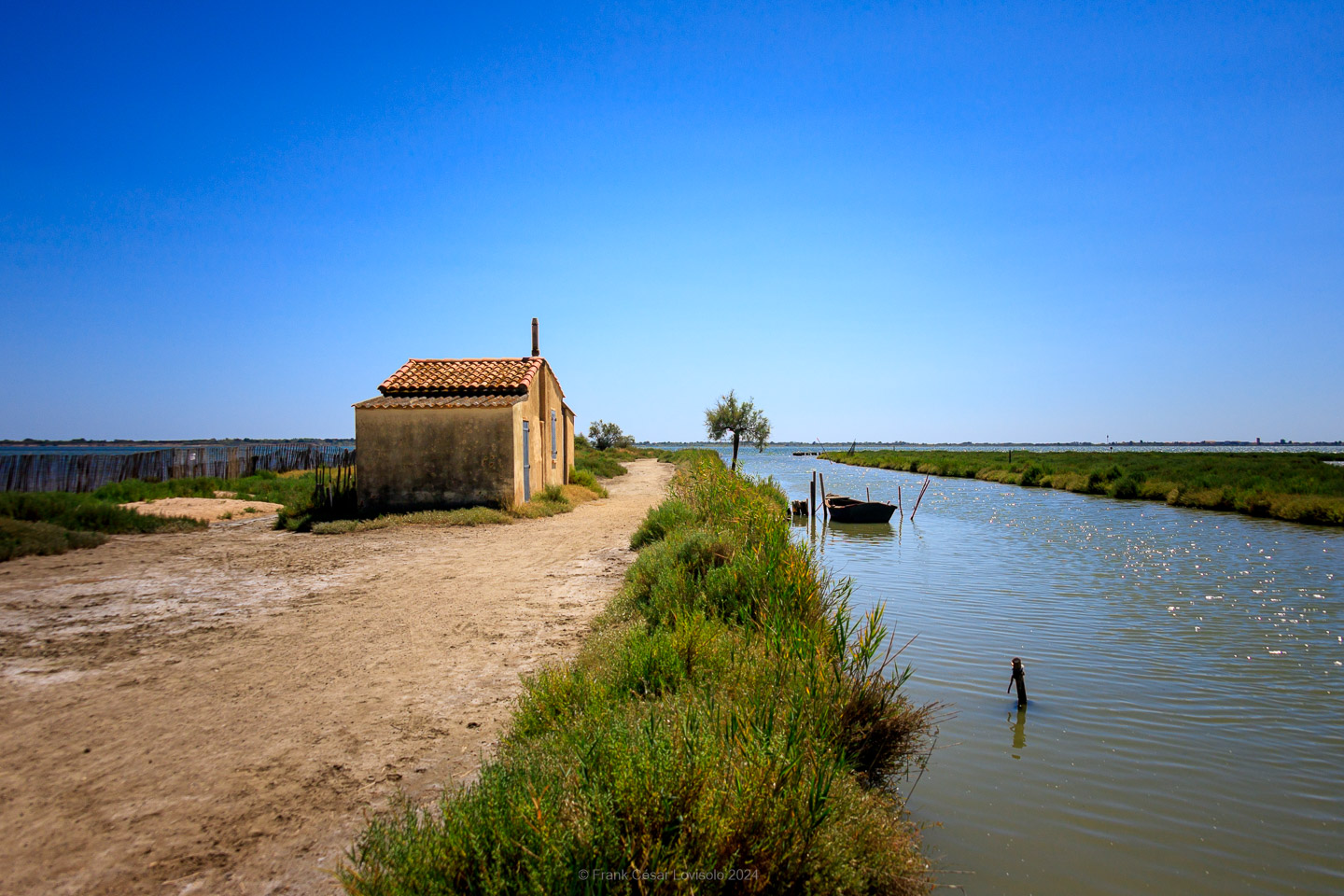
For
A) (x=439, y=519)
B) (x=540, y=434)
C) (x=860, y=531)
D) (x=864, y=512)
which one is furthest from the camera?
(x=864, y=512)

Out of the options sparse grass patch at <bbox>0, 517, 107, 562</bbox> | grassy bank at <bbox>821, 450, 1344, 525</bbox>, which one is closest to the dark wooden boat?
grassy bank at <bbox>821, 450, 1344, 525</bbox>

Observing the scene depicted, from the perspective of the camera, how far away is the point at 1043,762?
4.87 metres

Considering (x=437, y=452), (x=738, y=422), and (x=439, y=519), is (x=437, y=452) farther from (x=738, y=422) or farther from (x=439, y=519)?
(x=738, y=422)

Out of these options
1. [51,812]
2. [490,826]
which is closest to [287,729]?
[51,812]

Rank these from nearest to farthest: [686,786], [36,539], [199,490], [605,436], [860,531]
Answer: [686,786] → [36,539] → [860,531] → [199,490] → [605,436]

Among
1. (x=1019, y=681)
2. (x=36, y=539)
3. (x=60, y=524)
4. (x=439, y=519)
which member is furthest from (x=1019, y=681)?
(x=60, y=524)

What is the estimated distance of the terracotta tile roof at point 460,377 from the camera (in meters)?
17.2

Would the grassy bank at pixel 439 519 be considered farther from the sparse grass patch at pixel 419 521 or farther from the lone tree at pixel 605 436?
the lone tree at pixel 605 436

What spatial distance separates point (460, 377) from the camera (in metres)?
17.7

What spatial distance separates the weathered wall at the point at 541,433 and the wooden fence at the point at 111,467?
4.77 m

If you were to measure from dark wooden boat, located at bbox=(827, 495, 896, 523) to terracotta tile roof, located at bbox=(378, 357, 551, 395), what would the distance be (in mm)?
10301

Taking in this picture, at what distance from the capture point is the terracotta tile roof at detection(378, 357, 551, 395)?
56.3 ft

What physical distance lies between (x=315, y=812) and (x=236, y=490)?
915 inches

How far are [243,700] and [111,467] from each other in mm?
25686
